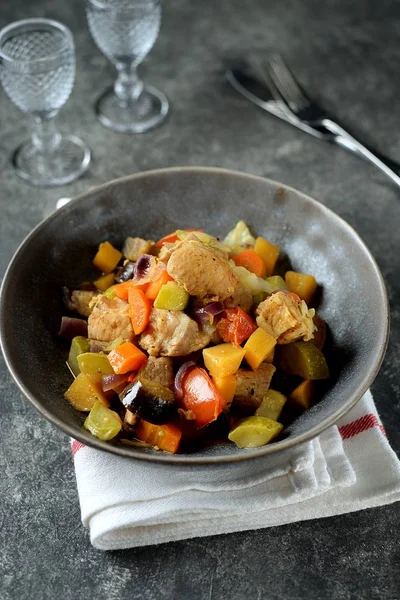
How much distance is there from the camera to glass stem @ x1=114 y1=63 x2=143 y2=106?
147 inches

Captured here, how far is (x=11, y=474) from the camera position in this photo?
227cm

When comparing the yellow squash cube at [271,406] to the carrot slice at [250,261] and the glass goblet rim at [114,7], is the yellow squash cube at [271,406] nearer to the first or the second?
the carrot slice at [250,261]

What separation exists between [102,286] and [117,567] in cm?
94

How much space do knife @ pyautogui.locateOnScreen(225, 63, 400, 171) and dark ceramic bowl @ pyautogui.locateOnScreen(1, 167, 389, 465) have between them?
2.80 feet

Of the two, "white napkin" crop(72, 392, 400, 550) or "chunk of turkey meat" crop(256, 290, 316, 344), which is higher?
"chunk of turkey meat" crop(256, 290, 316, 344)

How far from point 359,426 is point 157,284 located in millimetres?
767

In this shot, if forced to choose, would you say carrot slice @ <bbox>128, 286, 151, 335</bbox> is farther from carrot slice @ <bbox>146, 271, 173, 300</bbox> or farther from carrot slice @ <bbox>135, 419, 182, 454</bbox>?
carrot slice @ <bbox>135, 419, 182, 454</bbox>

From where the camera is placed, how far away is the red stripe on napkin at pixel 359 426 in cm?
227

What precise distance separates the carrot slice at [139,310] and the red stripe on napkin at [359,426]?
0.70 metres

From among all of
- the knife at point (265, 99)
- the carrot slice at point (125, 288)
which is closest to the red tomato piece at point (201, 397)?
the carrot slice at point (125, 288)

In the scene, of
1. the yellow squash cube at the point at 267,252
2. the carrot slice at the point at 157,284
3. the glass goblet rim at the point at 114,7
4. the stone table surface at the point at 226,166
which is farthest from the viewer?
the glass goblet rim at the point at 114,7

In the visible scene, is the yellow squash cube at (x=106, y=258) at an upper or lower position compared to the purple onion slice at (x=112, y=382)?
lower

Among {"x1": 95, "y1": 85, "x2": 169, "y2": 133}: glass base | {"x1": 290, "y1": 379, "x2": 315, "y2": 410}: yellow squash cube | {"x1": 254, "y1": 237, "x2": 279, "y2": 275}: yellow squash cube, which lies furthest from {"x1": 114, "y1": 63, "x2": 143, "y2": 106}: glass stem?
{"x1": 290, "y1": 379, "x2": 315, "y2": 410}: yellow squash cube

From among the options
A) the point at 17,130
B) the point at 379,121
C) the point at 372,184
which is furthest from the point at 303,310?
the point at 17,130
